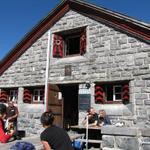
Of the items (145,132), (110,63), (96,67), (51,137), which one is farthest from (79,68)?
(51,137)

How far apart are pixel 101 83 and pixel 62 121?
2912mm

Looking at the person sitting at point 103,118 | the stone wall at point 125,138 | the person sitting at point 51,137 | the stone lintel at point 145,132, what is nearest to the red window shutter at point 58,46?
the person sitting at point 103,118

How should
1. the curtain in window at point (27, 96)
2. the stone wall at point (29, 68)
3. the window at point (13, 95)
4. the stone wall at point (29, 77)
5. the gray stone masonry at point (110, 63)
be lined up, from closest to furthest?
1. the gray stone masonry at point (110, 63)
2. the stone wall at point (29, 77)
3. the stone wall at point (29, 68)
4. the curtain in window at point (27, 96)
5. the window at point (13, 95)

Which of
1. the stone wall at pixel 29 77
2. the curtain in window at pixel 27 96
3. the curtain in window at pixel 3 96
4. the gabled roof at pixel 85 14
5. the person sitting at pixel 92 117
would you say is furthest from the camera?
the curtain in window at pixel 3 96

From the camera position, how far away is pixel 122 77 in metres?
11.0

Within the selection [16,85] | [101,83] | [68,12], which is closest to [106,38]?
[101,83]

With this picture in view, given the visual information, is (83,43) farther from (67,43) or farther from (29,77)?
(29,77)

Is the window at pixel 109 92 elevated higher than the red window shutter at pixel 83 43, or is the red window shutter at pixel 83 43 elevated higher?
the red window shutter at pixel 83 43

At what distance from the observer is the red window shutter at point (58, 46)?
1341 centimetres

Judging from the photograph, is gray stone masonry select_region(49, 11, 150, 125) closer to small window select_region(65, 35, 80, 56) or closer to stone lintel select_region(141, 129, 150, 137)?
small window select_region(65, 35, 80, 56)

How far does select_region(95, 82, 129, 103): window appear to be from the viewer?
37.0 ft

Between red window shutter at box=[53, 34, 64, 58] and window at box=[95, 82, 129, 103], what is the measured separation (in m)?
2.82

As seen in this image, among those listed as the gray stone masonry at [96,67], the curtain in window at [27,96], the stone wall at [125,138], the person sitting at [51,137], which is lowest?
the stone wall at [125,138]

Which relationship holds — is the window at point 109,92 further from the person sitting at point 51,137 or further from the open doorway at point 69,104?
the person sitting at point 51,137
